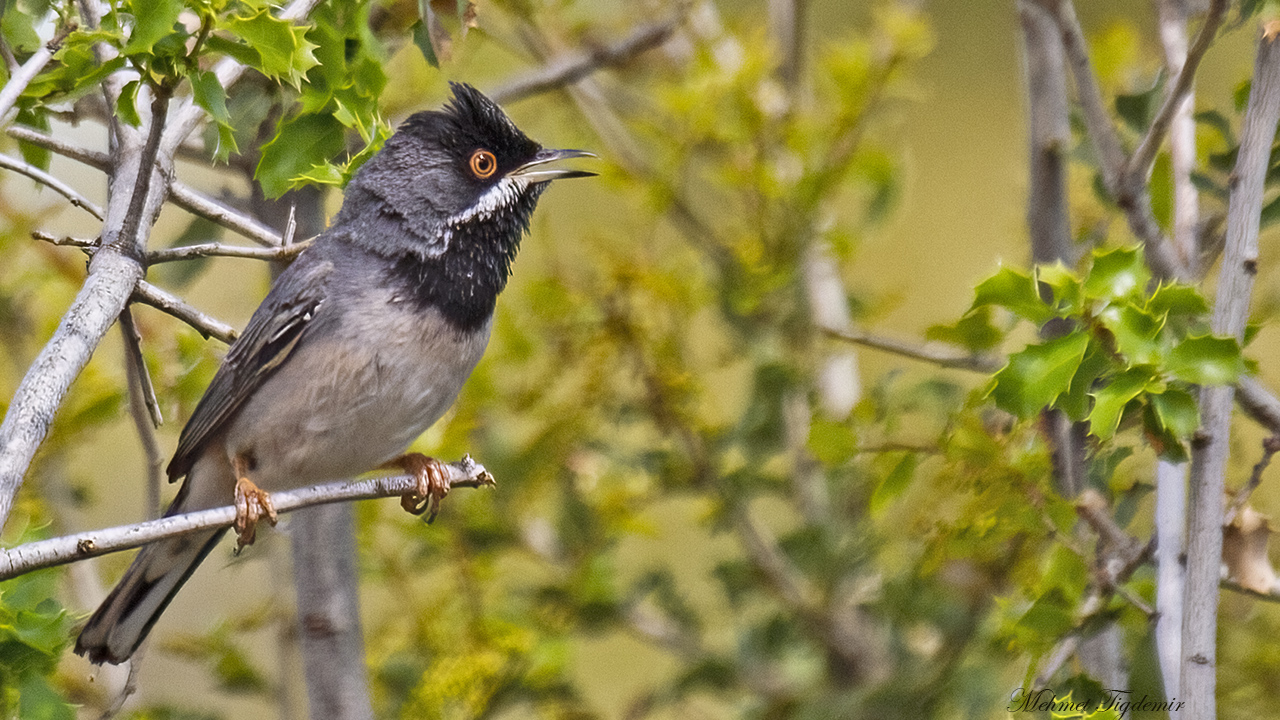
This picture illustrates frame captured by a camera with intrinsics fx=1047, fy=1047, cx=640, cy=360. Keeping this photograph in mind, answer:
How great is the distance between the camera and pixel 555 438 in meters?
4.01

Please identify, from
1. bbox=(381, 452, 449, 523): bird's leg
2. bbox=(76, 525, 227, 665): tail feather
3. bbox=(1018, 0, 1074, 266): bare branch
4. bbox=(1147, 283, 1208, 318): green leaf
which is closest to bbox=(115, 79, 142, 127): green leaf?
bbox=(381, 452, 449, 523): bird's leg

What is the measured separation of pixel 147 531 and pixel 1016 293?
1.61 m

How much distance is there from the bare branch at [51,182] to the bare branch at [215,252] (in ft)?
0.61

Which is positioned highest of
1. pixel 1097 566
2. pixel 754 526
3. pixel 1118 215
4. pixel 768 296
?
pixel 1118 215

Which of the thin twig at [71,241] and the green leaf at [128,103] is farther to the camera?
the thin twig at [71,241]

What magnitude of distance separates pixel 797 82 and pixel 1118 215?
1.52 metres

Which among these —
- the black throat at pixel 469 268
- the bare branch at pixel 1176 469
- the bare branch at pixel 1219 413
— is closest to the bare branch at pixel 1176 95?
the bare branch at pixel 1176 469

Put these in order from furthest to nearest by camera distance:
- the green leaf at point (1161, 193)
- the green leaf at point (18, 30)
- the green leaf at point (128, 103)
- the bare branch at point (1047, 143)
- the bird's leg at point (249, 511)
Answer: the bare branch at point (1047, 143)
the bird's leg at point (249, 511)
the green leaf at point (1161, 193)
the green leaf at point (18, 30)
the green leaf at point (128, 103)

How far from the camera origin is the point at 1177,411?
1.84 m

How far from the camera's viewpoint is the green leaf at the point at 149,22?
1.77 meters

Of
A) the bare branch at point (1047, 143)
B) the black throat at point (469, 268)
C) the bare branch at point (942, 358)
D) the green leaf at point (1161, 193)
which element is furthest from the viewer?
the bare branch at point (1047, 143)

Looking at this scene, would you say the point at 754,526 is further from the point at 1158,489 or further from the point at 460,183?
the point at 1158,489

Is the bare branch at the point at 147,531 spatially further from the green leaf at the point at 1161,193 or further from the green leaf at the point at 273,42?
Result: the green leaf at the point at 1161,193

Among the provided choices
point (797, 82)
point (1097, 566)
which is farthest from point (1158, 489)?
point (797, 82)
